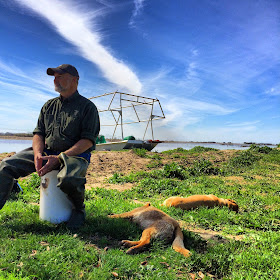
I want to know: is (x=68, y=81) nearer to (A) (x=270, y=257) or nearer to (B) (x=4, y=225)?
(B) (x=4, y=225)

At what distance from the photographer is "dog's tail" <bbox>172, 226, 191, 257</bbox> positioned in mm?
3117

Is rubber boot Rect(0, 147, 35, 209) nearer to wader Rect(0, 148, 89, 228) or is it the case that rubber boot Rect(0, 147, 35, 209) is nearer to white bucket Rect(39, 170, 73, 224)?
wader Rect(0, 148, 89, 228)

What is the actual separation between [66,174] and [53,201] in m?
0.63

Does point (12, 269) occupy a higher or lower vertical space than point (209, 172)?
lower

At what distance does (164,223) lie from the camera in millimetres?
3596

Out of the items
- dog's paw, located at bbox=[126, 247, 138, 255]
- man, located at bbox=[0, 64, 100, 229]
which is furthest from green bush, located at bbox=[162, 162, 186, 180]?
dog's paw, located at bbox=[126, 247, 138, 255]

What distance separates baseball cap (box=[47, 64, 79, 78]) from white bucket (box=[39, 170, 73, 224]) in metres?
1.52

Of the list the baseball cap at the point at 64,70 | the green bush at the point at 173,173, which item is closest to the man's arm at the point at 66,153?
the baseball cap at the point at 64,70

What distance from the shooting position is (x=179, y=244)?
10.8 feet

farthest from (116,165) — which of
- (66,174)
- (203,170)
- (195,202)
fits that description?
(66,174)

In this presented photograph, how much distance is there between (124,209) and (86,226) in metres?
1.27

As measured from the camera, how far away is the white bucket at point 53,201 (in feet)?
12.6

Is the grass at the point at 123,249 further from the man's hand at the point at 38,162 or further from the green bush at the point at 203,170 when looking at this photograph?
the green bush at the point at 203,170

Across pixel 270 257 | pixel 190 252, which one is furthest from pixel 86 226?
pixel 270 257
